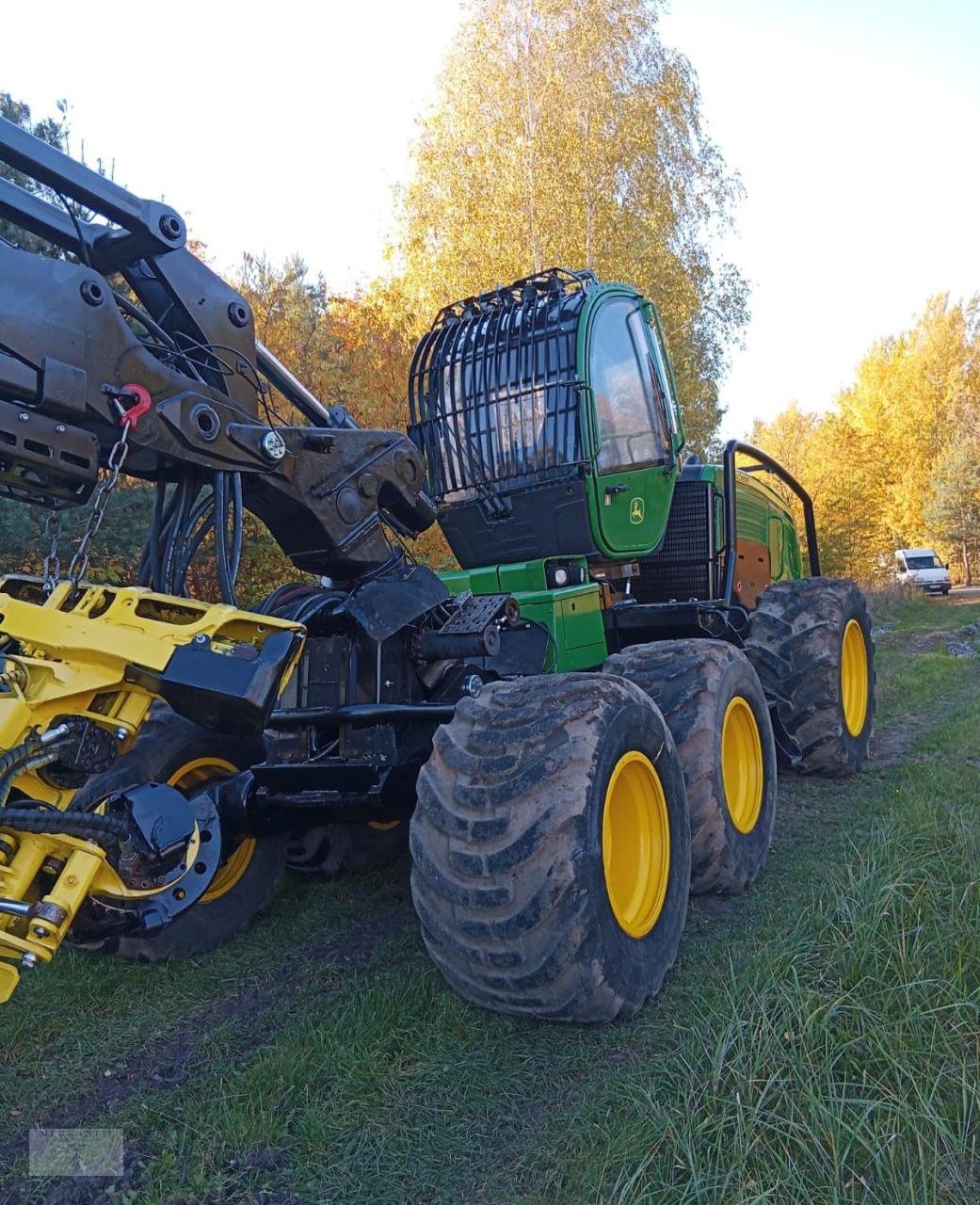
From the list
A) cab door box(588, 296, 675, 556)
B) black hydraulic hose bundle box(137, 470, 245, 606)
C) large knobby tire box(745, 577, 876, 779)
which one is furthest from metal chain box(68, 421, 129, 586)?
large knobby tire box(745, 577, 876, 779)

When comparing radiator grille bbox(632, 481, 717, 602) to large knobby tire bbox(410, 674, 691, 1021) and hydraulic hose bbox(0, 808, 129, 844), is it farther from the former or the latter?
hydraulic hose bbox(0, 808, 129, 844)

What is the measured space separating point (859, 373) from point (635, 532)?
40.6m

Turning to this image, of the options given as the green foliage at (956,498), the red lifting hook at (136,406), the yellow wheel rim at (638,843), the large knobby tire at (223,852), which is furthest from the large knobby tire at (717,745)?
the green foliage at (956,498)

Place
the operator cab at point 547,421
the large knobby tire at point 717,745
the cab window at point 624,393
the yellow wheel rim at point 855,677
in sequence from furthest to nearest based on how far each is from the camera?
the yellow wheel rim at point 855,677 → the cab window at point 624,393 → the operator cab at point 547,421 → the large knobby tire at point 717,745

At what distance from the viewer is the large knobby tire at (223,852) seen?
3607 millimetres

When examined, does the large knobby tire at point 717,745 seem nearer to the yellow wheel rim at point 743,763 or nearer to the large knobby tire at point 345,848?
the yellow wheel rim at point 743,763

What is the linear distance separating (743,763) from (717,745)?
711 mm

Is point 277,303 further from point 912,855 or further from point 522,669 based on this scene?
point 912,855

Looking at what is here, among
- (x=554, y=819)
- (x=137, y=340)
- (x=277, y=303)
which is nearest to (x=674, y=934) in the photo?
(x=554, y=819)

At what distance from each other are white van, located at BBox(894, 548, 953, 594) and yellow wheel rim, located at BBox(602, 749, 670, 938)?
28.0 meters

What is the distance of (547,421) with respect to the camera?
16.5 ft

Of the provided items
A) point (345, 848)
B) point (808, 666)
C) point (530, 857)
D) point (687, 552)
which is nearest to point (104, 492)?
point (530, 857)

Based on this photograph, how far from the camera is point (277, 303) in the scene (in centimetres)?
1422

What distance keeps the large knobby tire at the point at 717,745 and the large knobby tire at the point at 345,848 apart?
1.41 meters
